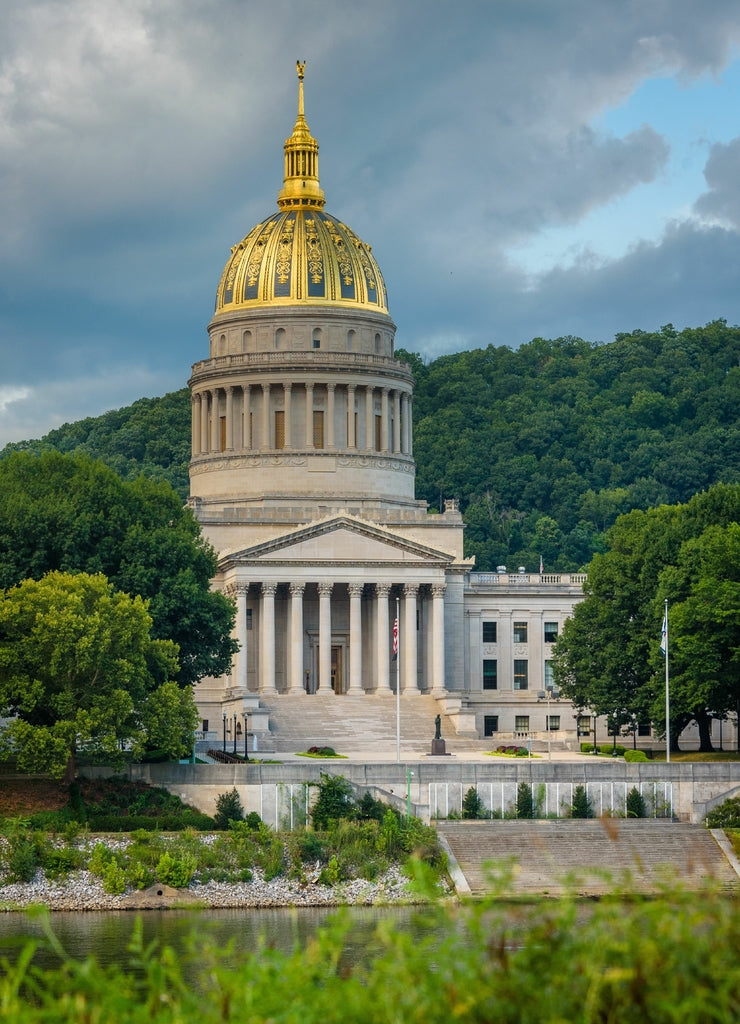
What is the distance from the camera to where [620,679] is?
10381cm

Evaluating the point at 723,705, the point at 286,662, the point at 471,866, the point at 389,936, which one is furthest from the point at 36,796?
the point at 389,936

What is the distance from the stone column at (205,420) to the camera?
139375 mm

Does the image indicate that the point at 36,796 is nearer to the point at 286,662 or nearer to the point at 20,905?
the point at 20,905

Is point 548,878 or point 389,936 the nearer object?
point 389,936

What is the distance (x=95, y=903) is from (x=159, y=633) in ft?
86.4

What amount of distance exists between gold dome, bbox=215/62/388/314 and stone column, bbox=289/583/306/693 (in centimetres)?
2724

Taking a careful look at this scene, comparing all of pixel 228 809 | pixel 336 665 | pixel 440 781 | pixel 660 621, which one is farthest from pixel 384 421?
pixel 228 809

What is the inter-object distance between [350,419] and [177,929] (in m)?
79.0

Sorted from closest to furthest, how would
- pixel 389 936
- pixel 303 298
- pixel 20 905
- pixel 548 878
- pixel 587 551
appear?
pixel 389 936, pixel 20 905, pixel 548 878, pixel 303 298, pixel 587 551

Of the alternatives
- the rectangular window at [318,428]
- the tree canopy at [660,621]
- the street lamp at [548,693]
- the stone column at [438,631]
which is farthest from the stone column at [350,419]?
the tree canopy at [660,621]

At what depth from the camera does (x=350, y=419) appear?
137m

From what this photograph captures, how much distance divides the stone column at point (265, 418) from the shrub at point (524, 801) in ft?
192

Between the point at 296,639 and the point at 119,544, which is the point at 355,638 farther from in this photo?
the point at 119,544

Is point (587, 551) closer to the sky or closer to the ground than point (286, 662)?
closer to the sky
